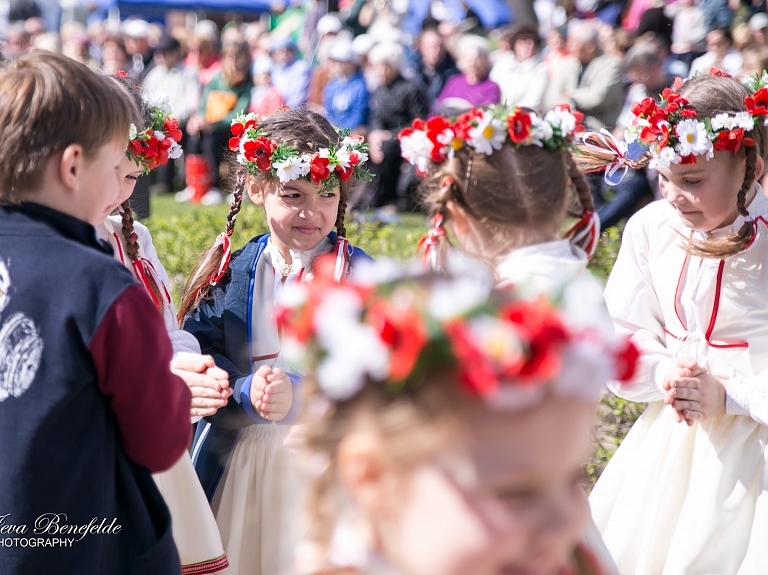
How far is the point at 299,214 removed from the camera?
313cm

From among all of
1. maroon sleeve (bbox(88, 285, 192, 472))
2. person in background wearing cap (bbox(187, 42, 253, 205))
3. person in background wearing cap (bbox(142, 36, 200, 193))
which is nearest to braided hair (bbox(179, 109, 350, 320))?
maroon sleeve (bbox(88, 285, 192, 472))

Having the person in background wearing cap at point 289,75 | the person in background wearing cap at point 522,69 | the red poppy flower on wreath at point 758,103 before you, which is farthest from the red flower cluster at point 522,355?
the person in background wearing cap at point 289,75

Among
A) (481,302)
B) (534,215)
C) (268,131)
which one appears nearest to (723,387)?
(534,215)

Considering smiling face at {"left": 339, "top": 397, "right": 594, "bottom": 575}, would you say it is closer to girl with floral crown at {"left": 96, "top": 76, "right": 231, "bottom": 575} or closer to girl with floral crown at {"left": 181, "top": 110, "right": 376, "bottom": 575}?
girl with floral crown at {"left": 96, "top": 76, "right": 231, "bottom": 575}

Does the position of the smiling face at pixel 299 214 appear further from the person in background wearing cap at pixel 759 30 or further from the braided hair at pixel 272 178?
the person in background wearing cap at pixel 759 30

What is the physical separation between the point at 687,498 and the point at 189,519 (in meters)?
1.63

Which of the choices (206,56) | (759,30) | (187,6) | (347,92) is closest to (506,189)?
(759,30)

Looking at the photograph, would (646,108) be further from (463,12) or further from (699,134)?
(463,12)

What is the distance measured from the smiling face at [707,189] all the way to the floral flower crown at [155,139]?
1.69m

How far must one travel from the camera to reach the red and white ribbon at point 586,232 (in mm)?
2525

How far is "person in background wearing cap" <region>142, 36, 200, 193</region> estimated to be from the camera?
13078 millimetres

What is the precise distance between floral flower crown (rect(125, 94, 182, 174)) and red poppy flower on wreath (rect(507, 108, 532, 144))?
131 centimetres

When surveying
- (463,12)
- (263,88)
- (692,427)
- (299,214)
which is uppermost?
(463,12)

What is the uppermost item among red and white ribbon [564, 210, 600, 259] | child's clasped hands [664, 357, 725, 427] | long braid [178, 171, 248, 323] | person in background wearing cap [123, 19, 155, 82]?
person in background wearing cap [123, 19, 155, 82]
